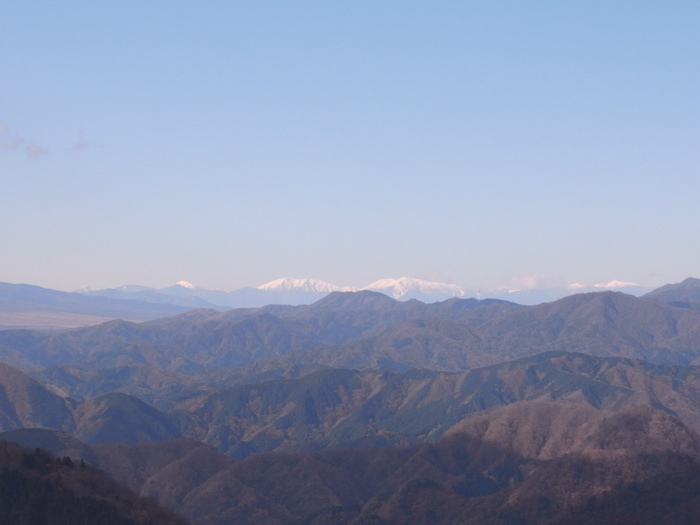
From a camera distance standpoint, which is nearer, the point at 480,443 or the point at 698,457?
the point at 698,457

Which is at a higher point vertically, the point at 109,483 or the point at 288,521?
the point at 109,483

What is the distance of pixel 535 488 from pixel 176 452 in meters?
Result: 69.4

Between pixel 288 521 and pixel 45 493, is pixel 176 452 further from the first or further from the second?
pixel 45 493

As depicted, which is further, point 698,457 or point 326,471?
point 326,471

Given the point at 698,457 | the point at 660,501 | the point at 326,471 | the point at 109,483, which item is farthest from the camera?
the point at 326,471

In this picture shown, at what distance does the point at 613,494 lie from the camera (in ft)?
364

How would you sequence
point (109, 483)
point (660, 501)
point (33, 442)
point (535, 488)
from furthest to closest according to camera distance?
point (33, 442) < point (535, 488) < point (660, 501) < point (109, 483)

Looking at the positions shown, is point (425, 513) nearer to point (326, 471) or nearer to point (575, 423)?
point (326, 471)

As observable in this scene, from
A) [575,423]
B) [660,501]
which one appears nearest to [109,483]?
[660,501]

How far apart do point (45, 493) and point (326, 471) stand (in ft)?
228

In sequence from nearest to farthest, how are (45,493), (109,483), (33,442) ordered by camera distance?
(45,493)
(109,483)
(33,442)

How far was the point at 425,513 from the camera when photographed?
120 m

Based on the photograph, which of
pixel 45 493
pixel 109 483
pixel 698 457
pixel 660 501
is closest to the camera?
pixel 45 493

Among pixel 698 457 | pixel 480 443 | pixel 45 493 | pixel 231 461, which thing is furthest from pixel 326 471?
pixel 45 493
